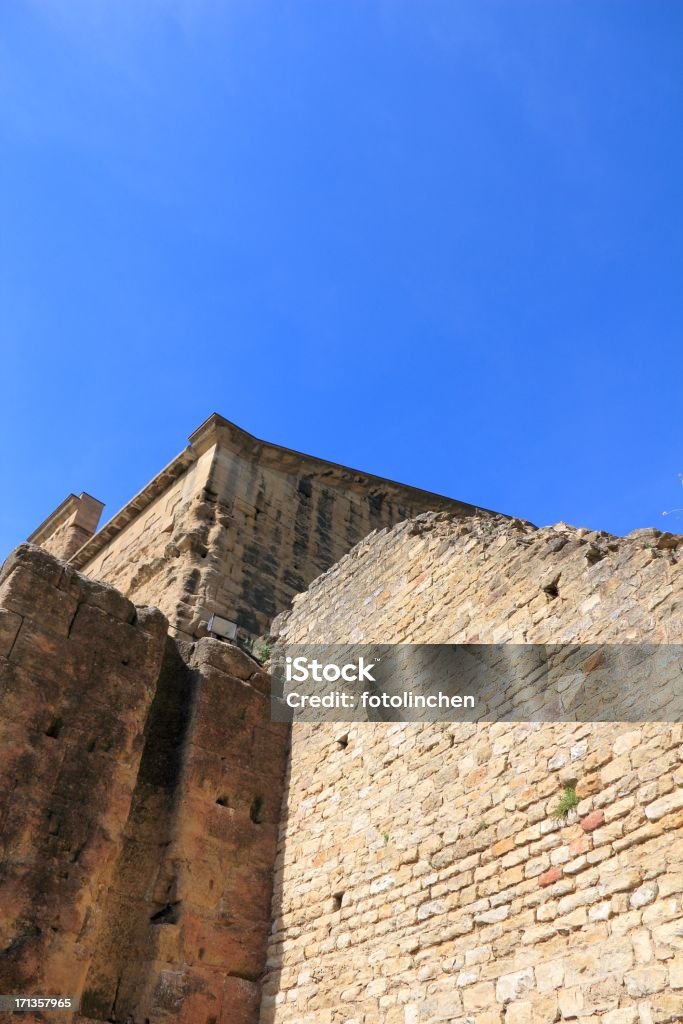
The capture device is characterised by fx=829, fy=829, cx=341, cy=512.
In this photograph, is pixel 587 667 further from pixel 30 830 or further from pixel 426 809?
pixel 30 830

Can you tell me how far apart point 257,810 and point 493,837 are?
3032 mm

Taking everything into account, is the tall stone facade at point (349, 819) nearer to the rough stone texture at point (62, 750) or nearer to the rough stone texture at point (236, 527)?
the rough stone texture at point (62, 750)

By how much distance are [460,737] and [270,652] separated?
372 centimetres

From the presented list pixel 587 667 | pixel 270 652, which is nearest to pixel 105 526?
pixel 270 652

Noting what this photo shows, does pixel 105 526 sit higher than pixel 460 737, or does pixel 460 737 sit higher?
pixel 105 526

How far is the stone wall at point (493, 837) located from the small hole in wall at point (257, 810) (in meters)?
0.24

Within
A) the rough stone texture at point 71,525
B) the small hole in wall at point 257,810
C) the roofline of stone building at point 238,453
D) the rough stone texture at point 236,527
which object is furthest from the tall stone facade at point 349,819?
the rough stone texture at point 71,525

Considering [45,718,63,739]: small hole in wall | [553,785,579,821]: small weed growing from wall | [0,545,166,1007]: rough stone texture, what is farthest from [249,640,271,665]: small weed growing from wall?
[553,785,579,821]: small weed growing from wall

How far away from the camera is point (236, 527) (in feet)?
41.8

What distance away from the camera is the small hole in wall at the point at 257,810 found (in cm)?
787

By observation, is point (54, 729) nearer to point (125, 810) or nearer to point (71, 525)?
point (125, 810)

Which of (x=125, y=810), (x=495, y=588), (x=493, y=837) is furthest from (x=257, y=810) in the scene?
(x=495, y=588)

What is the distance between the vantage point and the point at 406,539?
28.2ft

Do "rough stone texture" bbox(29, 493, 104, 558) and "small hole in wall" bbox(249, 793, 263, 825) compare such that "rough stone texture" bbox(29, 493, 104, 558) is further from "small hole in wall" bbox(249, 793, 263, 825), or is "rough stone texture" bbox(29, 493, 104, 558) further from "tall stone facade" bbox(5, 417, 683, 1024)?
"small hole in wall" bbox(249, 793, 263, 825)
